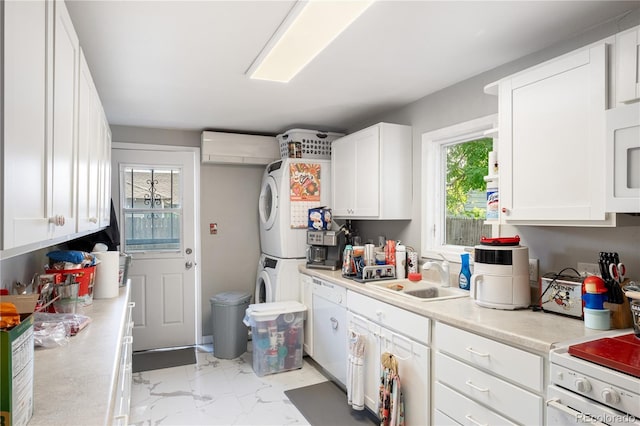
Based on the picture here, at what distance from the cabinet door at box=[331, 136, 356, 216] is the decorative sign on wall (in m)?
0.19

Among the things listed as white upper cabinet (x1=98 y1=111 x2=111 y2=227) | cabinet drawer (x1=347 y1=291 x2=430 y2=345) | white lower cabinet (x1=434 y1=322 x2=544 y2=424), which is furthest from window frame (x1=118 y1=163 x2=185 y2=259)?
white lower cabinet (x1=434 y1=322 x2=544 y2=424)

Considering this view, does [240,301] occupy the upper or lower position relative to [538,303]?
lower

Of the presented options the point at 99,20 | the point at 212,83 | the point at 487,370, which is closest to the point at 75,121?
the point at 99,20

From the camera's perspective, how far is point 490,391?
1.72 m

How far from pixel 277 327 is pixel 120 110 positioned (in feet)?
7.74

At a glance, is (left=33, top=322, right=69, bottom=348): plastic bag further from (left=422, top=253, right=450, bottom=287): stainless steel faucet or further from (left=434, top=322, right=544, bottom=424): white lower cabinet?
(left=422, top=253, right=450, bottom=287): stainless steel faucet

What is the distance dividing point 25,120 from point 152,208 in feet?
11.2

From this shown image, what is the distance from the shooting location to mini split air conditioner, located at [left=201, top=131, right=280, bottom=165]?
4035 mm

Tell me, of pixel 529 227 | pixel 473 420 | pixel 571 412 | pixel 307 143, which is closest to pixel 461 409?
pixel 473 420

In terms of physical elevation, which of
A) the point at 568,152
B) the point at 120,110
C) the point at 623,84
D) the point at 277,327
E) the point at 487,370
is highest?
the point at 120,110

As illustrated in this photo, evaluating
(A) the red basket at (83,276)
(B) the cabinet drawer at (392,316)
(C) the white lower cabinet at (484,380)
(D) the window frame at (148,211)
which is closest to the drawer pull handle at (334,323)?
(B) the cabinet drawer at (392,316)

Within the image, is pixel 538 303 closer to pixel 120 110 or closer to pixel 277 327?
pixel 277 327

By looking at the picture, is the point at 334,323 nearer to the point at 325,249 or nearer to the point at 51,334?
the point at 325,249

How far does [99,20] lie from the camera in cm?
181
